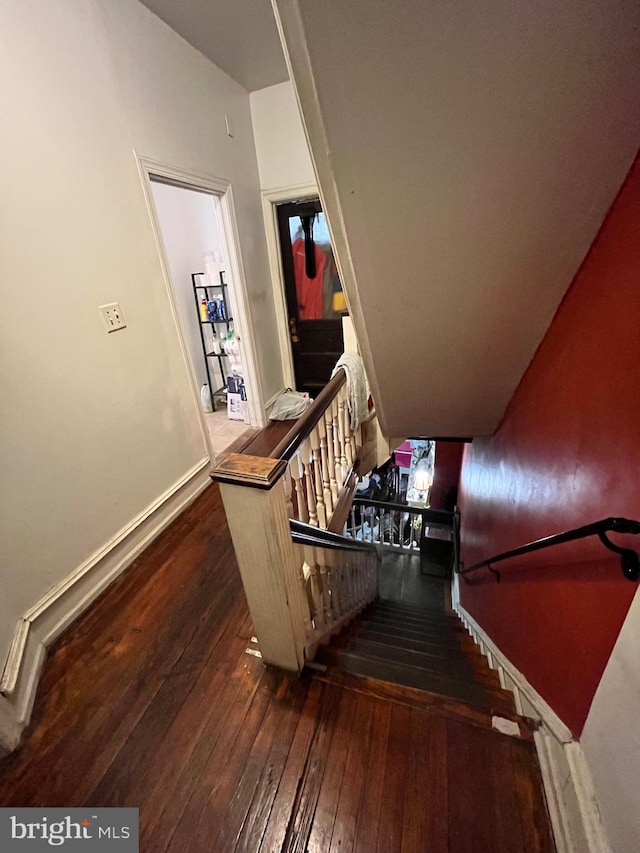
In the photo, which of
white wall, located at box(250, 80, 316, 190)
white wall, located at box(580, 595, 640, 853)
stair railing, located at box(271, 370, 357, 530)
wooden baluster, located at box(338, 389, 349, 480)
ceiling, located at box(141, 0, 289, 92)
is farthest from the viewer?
white wall, located at box(250, 80, 316, 190)

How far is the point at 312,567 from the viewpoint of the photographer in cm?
139

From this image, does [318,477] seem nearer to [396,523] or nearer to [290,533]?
[290,533]

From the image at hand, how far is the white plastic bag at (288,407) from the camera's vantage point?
3410 millimetres

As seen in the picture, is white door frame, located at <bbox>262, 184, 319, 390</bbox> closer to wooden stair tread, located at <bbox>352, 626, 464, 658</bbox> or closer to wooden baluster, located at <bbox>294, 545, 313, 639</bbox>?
wooden stair tread, located at <bbox>352, 626, 464, 658</bbox>

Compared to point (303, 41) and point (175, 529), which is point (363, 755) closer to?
point (175, 529)

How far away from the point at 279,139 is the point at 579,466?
3444mm

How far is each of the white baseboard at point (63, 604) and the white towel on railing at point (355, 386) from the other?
118cm

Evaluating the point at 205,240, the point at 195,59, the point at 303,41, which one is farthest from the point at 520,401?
the point at 205,240

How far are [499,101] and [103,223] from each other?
1.81 metres

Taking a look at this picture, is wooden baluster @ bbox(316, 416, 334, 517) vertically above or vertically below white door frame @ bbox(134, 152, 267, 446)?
below

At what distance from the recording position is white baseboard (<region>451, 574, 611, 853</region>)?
0.79 meters

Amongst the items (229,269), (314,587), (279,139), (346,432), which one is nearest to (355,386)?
(346,432)

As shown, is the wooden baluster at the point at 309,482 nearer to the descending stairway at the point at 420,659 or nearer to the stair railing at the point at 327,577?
the stair railing at the point at 327,577

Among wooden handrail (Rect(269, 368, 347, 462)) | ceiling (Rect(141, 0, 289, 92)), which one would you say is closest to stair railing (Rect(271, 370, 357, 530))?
wooden handrail (Rect(269, 368, 347, 462))
